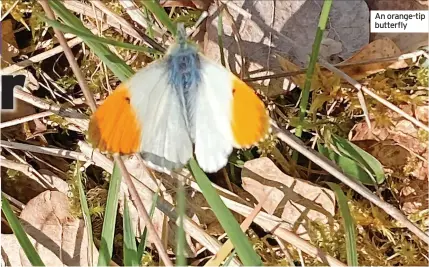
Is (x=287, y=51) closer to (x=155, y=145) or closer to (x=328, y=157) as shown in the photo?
(x=328, y=157)

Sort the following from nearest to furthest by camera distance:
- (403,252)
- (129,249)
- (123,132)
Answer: (123,132) < (129,249) < (403,252)

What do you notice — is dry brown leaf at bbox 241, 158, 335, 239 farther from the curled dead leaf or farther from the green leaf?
the curled dead leaf

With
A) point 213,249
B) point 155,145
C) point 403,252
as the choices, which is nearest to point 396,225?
point 403,252

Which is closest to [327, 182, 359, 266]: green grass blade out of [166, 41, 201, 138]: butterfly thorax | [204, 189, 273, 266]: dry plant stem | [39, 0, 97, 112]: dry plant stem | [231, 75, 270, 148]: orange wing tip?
[204, 189, 273, 266]: dry plant stem

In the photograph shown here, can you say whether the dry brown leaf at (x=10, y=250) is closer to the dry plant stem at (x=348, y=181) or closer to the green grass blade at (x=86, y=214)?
the green grass blade at (x=86, y=214)

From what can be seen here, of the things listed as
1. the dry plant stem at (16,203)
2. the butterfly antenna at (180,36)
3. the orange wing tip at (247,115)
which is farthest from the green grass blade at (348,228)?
the dry plant stem at (16,203)

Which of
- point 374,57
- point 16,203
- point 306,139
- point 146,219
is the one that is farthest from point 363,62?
point 16,203
